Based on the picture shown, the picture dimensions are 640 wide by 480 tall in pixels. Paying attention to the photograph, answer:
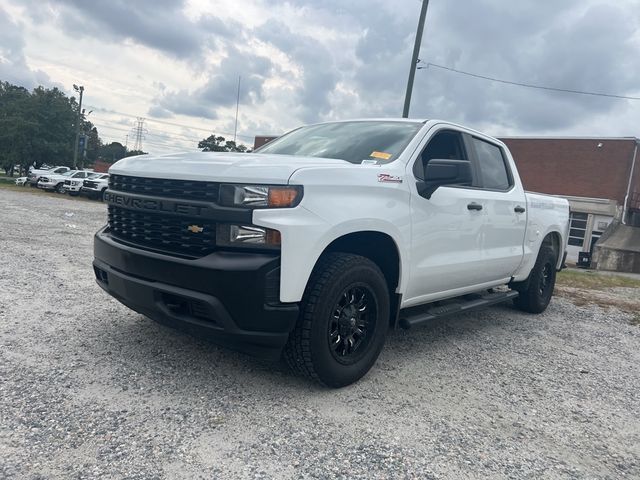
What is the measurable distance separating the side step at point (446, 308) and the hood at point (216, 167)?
1.32m

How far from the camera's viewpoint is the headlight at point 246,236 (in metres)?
2.92

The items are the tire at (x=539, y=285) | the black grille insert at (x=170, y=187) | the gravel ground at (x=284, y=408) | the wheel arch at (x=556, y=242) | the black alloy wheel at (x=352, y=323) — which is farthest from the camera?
the wheel arch at (x=556, y=242)

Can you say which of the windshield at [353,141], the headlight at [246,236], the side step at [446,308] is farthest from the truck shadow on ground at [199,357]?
the windshield at [353,141]

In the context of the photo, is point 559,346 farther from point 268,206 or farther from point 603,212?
point 603,212

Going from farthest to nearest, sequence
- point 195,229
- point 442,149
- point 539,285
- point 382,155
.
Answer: point 539,285, point 442,149, point 382,155, point 195,229

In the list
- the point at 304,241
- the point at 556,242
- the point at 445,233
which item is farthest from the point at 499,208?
the point at 304,241

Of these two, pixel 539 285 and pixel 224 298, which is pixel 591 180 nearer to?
pixel 539 285

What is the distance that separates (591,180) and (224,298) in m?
31.6

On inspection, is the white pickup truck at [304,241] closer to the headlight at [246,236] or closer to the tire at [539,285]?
the headlight at [246,236]

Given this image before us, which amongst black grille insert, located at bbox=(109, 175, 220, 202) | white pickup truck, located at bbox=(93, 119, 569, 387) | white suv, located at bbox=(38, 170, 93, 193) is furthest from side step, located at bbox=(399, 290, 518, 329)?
white suv, located at bbox=(38, 170, 93, 193)

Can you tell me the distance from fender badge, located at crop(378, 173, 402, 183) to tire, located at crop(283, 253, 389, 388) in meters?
0.58

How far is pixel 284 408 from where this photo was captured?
10.2 feet

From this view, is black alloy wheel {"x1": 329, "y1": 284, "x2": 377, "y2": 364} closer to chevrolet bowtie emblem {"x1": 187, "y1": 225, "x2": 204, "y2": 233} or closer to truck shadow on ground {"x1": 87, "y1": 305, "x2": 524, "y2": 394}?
truck shadow on ground {"x1": 87, "y1": 305, "x2": 524, "y2": 394}

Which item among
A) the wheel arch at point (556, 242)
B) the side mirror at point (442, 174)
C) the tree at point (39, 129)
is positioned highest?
the tree at point (39, 129)
